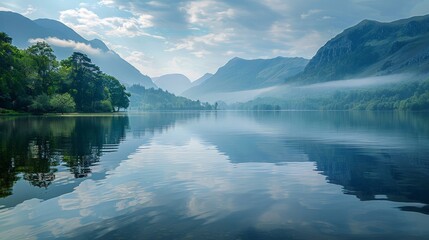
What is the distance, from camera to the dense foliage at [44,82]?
134 metres

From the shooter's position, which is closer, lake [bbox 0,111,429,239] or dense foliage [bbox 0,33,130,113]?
lake [bbox 0,111,429,239]

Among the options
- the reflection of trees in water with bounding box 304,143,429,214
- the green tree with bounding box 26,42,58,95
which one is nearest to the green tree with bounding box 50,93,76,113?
the green tree with bounding box 26,42,58,95

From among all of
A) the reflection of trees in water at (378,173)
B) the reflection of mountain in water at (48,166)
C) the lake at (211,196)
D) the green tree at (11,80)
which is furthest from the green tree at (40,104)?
the reflection of trees in water at (378,173)

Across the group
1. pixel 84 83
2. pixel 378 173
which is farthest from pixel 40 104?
pixel 378 173

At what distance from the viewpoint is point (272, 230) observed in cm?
1522

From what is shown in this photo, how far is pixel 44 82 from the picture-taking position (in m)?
158

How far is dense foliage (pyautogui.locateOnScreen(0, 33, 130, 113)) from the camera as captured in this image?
134500 mm

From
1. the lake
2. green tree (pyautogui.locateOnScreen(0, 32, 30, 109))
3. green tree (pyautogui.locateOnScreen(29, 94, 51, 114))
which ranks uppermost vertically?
green tree (pyautogui.locateOnScreen(0, 32, 30, 109))

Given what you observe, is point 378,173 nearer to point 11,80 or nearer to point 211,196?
point 211,196

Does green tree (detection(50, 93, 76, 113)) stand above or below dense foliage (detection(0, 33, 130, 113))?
below

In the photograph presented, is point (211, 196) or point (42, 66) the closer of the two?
point (211, 196)

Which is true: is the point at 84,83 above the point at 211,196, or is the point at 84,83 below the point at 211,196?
above

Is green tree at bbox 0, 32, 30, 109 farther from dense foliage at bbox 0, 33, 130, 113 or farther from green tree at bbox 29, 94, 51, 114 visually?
green tree at bbox 29, 94, 51, 114

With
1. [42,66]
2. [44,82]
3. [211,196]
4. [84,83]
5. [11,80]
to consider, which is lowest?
[211,196]
